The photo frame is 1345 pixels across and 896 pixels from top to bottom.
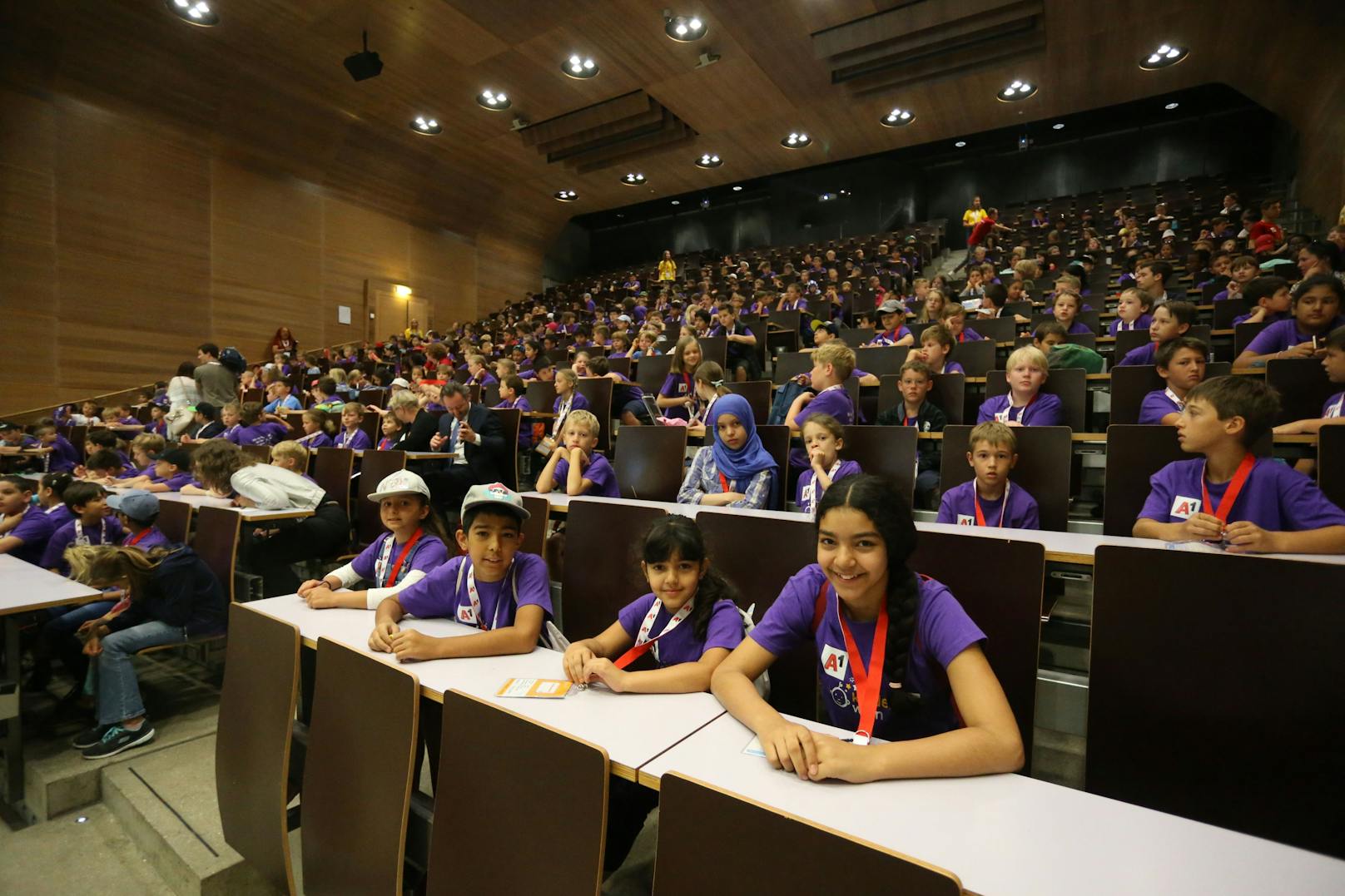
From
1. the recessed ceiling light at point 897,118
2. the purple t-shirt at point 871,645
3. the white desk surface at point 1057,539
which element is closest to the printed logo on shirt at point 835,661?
the purple t-shirt at point 871,645

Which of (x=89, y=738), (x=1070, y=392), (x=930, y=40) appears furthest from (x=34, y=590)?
(x=930, y=40)

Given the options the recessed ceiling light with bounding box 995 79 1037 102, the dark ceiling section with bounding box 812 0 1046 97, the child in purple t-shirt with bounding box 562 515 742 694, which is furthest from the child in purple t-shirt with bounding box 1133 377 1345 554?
the recessed ceiling light with bounding box 995 79 1037 102

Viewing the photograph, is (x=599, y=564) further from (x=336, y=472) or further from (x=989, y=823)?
(x=336, y=472)

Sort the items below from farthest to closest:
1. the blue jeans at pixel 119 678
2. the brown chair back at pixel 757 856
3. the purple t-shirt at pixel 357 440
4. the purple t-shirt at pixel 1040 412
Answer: the purple t-shirt at pixel 357 440, the purple t-shirt at pixel 1040 412, the blue jeans at pixel 119 678, the brown chair back at pixel 757 856

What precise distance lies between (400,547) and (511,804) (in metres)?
1.43

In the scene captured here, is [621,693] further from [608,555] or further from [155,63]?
[155,63]

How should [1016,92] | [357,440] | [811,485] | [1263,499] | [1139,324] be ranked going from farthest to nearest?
[1016,92]
[357,440]
[1139,324]
[811,485]
[1263,499]

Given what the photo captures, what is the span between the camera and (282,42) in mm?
8023

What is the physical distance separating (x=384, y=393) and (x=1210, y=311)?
704 cm

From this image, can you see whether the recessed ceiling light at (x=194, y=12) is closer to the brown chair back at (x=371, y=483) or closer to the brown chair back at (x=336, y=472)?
the brown chair back at (x=336, y=472)

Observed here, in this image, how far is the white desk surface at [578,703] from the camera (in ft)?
3.69

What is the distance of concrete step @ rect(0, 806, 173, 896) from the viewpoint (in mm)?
1901

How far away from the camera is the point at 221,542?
2.83 metres

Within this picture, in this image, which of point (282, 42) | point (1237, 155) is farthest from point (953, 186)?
point (282, 42)
